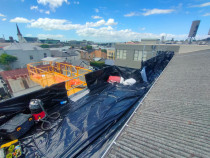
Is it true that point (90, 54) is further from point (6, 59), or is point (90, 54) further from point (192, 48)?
point (192, 48)

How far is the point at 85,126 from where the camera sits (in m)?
3.20

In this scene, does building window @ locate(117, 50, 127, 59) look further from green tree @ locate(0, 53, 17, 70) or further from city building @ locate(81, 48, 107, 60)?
green tree @ locate(0, 53, 17, 70)

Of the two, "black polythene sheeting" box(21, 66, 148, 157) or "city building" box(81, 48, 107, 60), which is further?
"city building" box(81, 48, 107, 60)

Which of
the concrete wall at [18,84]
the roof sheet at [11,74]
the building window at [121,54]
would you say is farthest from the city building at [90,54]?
the concrete wall at [18,84]

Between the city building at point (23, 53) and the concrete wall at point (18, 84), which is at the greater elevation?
the city building at point (23, 53)

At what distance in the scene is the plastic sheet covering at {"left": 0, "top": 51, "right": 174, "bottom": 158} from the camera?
2.46 m

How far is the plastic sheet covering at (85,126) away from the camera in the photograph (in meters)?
2.46

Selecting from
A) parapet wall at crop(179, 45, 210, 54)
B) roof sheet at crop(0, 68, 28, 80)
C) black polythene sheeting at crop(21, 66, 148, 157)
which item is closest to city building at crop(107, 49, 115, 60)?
parapet wall at crop(179, 45, 210, 54)

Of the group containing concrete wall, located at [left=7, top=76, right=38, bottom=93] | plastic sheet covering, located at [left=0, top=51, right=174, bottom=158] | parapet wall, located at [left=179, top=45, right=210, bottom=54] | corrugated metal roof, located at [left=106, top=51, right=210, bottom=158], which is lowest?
concrete wall, located at [left=7, top=76, right=38, bottom=93]

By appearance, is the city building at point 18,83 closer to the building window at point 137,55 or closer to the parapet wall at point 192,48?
the building window at point 137,55

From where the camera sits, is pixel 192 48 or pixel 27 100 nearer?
pixel 27 100

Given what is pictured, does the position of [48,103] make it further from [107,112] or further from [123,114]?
[123,114]

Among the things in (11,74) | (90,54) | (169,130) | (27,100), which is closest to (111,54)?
(90,54)

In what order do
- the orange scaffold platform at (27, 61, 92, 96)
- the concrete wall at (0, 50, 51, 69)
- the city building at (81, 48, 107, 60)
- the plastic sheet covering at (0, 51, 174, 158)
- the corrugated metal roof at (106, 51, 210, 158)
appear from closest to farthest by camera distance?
the corrugated metal roof at (106, 51, 210, 158), the plastic sheet covering at (0, 51, 174, 158), the orange scaffold platform at (27, 61, 92, 96), the concrete wall at (0, 50, 51, 69), the city building at (81, 48, 107, 60)
